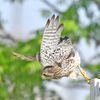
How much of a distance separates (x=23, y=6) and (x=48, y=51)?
253 centimetres

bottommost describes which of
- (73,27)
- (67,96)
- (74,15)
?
(67,96)

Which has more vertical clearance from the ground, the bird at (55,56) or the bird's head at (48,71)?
the bird at (55,56)

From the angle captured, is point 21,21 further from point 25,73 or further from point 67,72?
point 67,72

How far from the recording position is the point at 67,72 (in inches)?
20.5

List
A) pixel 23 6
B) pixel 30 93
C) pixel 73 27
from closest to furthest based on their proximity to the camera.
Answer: pixel 73 27 → pixel 30 93 → pixel 23 6

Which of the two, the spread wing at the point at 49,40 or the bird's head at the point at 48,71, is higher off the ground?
the spread wing at the point at 49,40

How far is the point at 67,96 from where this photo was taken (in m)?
3.05

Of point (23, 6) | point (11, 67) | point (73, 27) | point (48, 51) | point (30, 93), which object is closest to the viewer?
point (48, 51)

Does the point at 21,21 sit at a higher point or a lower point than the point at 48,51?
higher

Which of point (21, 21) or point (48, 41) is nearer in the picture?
point (48, 41)

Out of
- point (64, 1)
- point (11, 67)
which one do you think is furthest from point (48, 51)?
point (64, 1)

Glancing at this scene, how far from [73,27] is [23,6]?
1663 millimetres

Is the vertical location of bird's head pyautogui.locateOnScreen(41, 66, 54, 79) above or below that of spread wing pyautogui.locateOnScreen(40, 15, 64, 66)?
below

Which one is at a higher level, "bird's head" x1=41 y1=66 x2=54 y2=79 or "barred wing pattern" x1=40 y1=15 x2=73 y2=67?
"barred wing pattern" x1=40 y1=15 x2=73 y2=67
